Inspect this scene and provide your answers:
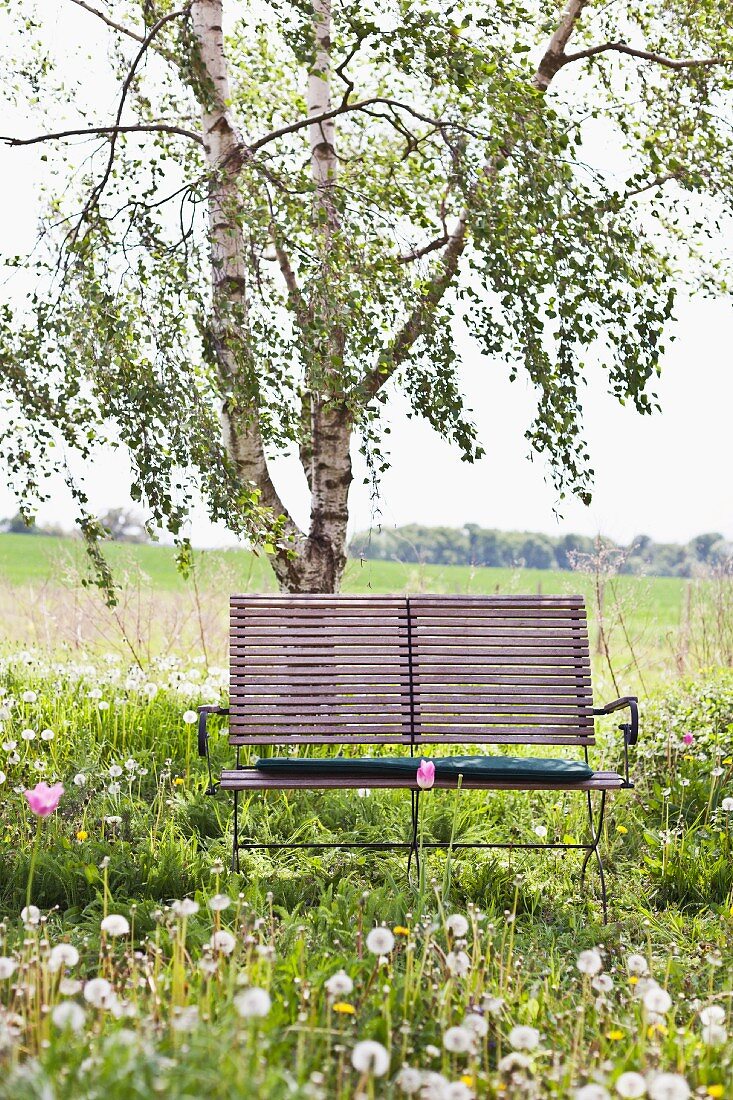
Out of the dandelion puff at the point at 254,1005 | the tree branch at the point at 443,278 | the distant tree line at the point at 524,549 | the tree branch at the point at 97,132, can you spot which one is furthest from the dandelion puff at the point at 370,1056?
the tree branch at the point at 97,132

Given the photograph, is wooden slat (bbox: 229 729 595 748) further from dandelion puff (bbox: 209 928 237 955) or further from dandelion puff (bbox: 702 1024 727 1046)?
dandelion puff (bbox: 702 1024 727 1046)

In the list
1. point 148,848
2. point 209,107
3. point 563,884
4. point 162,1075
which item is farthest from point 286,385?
point 162,1075

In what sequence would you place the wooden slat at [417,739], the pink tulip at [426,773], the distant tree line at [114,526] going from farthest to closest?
1. the distant tree line at [114,526]
2. the wooden slat at [417,739]
3. the pink tulip at [426,773]

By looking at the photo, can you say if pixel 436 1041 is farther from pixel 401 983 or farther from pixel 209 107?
pixel 209 107

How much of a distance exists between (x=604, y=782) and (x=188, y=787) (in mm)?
1907

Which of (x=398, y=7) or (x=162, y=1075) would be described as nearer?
(x=162, y=1075)

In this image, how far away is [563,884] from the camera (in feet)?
12.6

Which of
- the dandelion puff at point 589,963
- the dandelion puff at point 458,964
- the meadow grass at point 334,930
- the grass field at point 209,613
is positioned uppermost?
the grass field at point 209,613

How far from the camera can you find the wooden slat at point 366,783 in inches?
134

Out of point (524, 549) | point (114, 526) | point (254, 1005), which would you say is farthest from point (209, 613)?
point (524, 549)

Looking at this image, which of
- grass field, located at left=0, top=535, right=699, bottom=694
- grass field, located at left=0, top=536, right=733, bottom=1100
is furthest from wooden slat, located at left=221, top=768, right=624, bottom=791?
grass field, located at left=0, top=535, right=699, bottom=694

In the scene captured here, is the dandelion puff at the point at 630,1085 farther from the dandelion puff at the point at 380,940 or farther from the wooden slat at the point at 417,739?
the wooden slat at the point at 417,739

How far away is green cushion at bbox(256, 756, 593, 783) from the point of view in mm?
3443

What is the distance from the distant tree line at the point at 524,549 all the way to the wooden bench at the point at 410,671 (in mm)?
457
